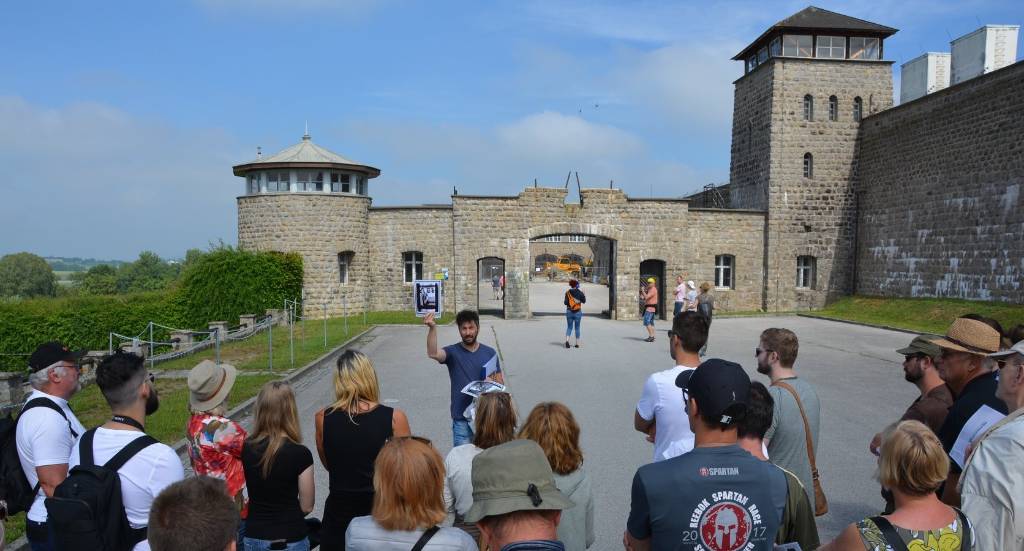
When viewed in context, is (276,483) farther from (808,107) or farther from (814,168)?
(808,107)

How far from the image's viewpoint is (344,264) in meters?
26.3

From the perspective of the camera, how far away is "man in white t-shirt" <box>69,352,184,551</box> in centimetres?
321

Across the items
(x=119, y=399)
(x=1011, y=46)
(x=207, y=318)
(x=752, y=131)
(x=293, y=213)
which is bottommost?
(x=207, y=318)

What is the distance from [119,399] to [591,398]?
25.7 ft

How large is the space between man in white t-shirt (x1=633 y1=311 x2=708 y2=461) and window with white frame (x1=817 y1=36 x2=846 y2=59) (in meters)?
26.6

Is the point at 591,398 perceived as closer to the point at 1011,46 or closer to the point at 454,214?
the point at 454,214

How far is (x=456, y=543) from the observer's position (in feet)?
8.59

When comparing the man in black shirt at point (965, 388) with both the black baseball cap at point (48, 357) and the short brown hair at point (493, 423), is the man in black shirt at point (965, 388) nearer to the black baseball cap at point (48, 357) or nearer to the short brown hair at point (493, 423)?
the short brown hair at point (493, 423)

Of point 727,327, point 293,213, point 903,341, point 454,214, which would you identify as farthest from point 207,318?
point 903,341

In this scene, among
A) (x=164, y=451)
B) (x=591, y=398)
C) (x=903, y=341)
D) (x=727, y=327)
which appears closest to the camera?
(x=164, y=451)

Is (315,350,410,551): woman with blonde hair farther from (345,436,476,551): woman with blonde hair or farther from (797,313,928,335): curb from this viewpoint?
(797,313,928,335): curb

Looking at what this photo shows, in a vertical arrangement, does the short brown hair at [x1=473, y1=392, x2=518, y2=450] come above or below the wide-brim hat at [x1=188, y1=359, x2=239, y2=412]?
below

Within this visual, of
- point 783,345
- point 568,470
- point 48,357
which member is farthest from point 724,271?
point 48,357

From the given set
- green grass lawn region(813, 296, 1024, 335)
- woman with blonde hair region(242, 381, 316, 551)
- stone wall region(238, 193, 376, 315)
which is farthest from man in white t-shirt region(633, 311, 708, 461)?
stone wall region(238, 193, 376, 315)
